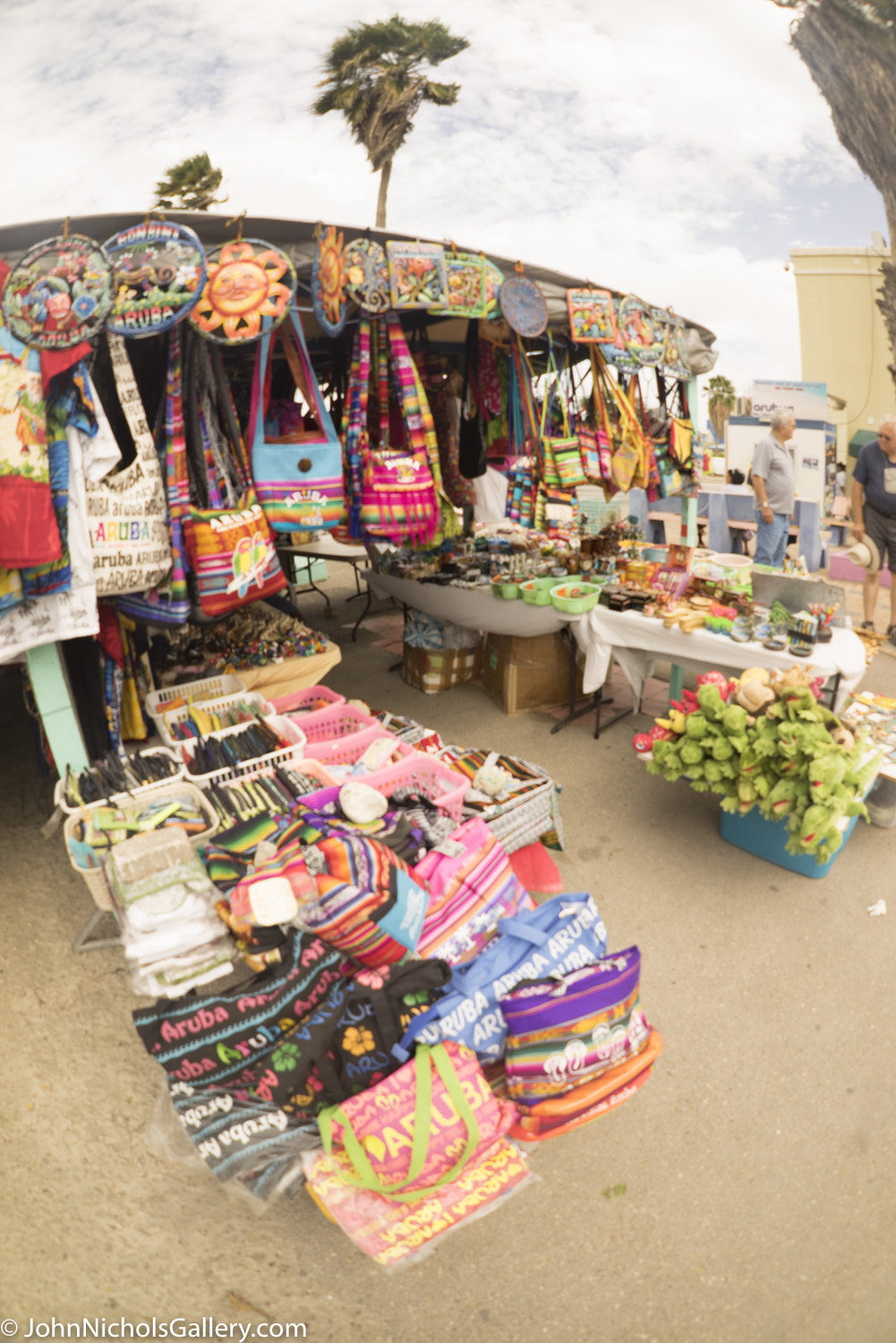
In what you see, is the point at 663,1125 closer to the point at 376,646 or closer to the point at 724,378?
the point at 376,646

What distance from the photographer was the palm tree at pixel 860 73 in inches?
445

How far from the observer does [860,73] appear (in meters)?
11.9

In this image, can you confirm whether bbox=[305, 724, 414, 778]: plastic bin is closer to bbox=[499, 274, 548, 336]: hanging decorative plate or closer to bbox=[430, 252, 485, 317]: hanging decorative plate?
bbox=[430, 252, 485, 317]: hanging decorative plate

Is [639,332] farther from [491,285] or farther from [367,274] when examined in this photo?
[367,274]

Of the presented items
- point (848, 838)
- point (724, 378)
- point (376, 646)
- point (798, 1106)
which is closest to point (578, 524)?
point (376, 646)

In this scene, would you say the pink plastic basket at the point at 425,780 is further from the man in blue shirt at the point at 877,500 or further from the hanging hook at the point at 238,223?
the man in blue shirt at the point at 877,500

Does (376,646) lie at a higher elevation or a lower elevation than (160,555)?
lower

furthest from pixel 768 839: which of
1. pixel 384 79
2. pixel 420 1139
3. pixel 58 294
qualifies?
pixel 384 79

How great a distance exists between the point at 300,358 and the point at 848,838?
351 cm

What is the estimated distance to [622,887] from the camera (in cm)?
356

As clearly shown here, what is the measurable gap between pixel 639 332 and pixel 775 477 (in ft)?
8.46

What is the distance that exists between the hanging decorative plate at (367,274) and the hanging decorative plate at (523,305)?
2.76ft

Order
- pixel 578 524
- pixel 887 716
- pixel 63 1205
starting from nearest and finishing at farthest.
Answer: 1. pixel 63 1205
2. pixel 887 716
3. pixel 578 524
